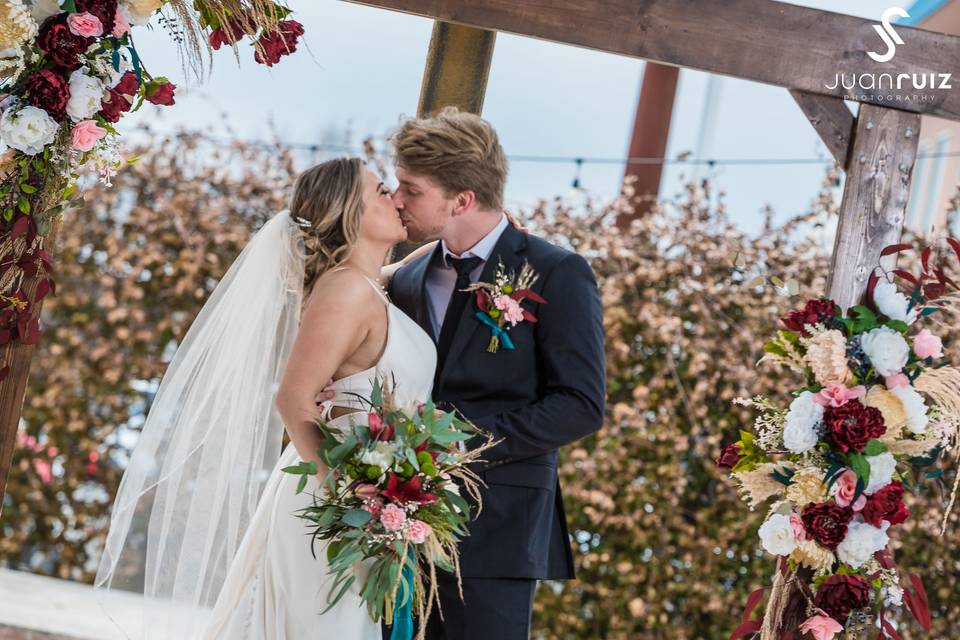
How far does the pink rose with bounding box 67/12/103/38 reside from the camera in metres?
3.09

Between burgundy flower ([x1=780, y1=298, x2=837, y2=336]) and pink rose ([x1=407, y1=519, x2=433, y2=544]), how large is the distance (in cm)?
158

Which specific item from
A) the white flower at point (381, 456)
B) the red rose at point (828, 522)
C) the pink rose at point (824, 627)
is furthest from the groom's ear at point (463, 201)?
the pink rose at point (824, 627)

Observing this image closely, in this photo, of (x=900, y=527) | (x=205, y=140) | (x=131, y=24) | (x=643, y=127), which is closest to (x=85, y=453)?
(x=205, y=140)

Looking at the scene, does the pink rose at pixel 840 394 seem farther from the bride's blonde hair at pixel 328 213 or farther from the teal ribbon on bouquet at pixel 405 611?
the bride's blonde hair at pixel 328 213

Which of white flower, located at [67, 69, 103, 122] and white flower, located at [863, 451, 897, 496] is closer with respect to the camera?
white flower, located at [67, 69, 103, 122]

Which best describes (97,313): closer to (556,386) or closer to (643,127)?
(556,386)

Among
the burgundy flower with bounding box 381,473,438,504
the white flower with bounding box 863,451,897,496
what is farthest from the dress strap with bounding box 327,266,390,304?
the white flower with bounding box 863,451,897,496

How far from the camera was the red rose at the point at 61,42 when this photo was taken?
3.09 m

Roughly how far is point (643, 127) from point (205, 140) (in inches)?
170

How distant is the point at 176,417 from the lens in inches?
131

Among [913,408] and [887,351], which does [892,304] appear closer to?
[887,351]

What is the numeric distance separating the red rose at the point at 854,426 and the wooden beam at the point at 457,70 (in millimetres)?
1738

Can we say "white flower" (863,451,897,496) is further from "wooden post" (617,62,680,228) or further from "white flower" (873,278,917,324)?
"wooden post" (617,62,680,228)

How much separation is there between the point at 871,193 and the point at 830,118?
1.01 ft
